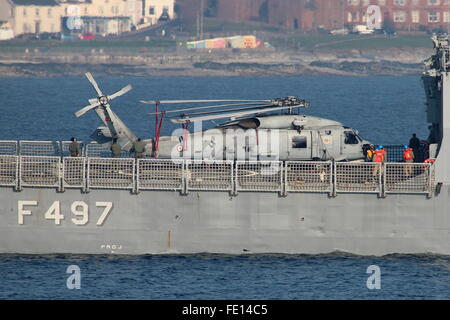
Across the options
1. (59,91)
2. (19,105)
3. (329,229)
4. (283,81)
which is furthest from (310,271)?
(283,81)

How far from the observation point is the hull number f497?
38.0 metres

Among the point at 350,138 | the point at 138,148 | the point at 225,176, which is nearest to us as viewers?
the point at 225,176

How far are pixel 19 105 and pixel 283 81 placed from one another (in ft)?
251

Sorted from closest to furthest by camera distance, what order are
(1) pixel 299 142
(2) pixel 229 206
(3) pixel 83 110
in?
(2) pixel 229 206 → (3) pixel 83 110 → (1) pixel 299 142

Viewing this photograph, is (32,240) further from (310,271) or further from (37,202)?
(310,271)

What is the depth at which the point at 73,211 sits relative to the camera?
38031 millimetres

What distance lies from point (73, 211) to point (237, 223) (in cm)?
612

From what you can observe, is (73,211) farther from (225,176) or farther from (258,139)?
(258,139)

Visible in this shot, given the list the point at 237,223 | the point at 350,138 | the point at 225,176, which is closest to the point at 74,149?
the point at 225,176

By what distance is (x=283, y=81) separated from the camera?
192 metres

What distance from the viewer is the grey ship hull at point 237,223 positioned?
123 feet

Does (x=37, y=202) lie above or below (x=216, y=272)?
above

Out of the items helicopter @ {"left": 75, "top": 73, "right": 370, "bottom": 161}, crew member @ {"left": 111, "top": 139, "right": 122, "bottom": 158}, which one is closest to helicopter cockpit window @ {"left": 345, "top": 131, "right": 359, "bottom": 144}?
helicopter @ {"left": 75, "top": 73, "right": 370, "bottom": 161}
